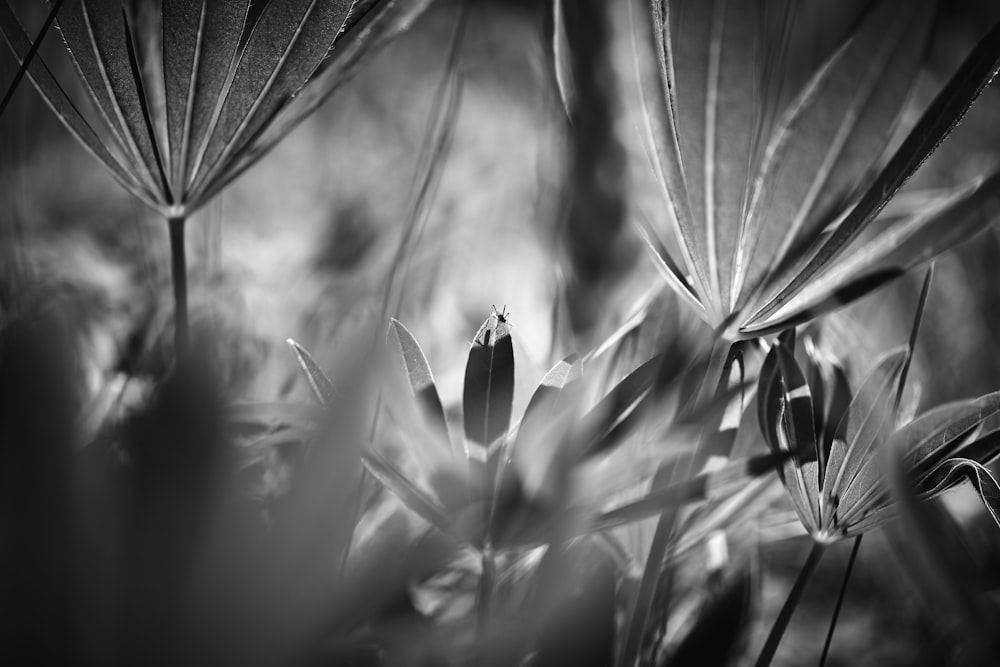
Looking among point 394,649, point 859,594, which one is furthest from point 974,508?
point 394,649

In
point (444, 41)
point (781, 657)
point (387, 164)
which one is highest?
point (444, 41)

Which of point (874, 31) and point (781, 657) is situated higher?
point (874, 31)

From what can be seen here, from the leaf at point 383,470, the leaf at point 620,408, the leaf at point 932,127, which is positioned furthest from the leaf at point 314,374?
the leaf at point 932,127

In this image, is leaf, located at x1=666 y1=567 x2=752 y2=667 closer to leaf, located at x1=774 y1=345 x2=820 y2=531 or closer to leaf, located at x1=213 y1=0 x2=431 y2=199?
leaf, located at x1=774 y1=345 x2=820 y2=531

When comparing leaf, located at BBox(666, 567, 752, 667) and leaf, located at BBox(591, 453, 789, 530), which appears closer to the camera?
leaf, located at BBox(591, 453, 789, 530)

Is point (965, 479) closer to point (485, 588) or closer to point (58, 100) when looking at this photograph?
point (485, 588)

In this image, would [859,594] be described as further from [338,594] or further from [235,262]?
[235,262]

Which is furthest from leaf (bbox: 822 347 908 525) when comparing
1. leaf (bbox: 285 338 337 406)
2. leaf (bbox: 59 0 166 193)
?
leaf (bbox: 59 0 166 193)
